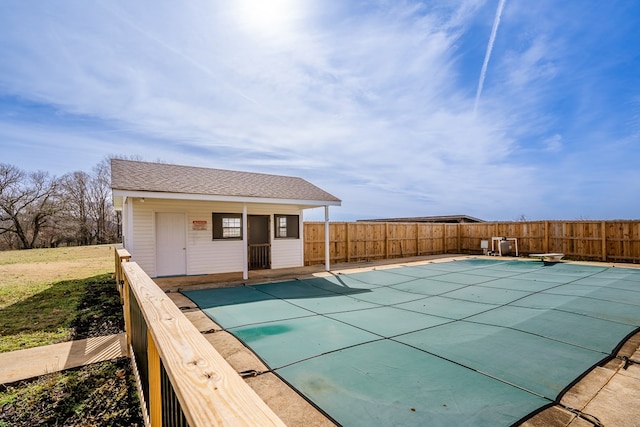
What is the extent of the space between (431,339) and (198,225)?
864cm

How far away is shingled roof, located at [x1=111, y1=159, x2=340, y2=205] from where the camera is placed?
347 inches

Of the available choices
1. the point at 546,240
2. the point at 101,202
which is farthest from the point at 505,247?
the point at 101,202

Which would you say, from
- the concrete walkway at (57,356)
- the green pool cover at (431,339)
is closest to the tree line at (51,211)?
the green pool cover at (431,339)

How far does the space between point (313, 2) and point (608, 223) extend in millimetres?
14672

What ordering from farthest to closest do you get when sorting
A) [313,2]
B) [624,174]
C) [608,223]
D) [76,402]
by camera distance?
[624,174] → [608,223] → [313,2] → [76,402]

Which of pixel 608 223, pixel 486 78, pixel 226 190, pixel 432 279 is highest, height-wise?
pixel 486 78

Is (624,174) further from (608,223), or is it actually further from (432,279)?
(432,279)

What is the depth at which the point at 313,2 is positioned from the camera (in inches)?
274

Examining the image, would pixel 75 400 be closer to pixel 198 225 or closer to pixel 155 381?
pixel 155 381

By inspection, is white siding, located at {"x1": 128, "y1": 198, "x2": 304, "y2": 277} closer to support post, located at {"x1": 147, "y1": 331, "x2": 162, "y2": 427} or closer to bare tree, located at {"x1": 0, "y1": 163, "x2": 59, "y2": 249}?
support post, located at {"x1": 147, "y1": 331, "x2": 162, "y2": 427}

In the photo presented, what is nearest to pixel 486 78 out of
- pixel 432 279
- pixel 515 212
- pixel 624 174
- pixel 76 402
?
pixel 432 279

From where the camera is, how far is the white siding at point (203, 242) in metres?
9.70

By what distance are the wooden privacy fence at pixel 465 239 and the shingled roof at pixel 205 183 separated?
189 centimetres

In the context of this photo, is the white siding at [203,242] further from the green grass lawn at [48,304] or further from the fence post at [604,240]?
the fence post at [604,240]
